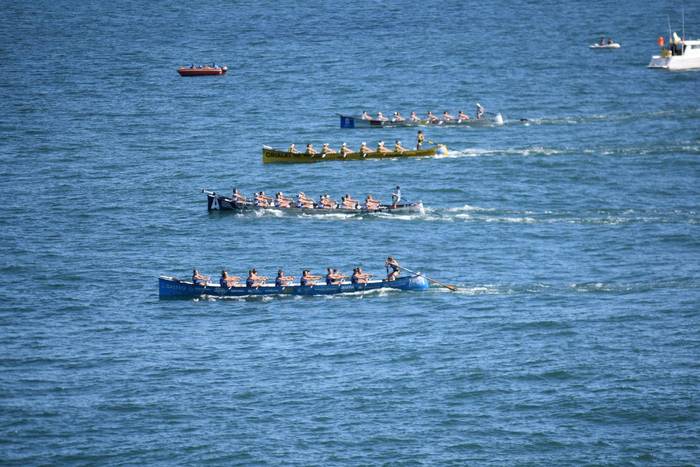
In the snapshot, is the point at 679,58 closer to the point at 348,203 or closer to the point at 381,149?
the point at 381,149

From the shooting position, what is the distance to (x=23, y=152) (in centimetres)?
13200

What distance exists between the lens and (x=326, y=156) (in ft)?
411

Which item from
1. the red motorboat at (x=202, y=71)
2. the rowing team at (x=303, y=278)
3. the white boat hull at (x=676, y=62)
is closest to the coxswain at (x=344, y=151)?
the rowing team at (x=303, y=278)

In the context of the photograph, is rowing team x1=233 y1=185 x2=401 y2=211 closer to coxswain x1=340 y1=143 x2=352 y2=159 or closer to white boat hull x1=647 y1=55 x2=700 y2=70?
coxswain x1=340 y1=143 x2=352 y2=159

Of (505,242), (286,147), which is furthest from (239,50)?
(505,242)

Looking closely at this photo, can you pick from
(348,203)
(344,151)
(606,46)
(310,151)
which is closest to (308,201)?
(348,203)

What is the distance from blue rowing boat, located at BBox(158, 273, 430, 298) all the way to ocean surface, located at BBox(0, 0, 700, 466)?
2.34ft

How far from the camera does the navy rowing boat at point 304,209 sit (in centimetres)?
10562

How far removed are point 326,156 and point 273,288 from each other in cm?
3850

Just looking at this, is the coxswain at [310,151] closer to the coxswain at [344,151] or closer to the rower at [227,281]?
the coxswain at [344,151]

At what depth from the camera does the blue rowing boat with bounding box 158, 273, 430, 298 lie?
289 feet

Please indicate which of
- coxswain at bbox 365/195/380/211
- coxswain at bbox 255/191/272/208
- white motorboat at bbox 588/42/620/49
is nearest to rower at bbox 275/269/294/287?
coxswain at bbox 365/195/380/211

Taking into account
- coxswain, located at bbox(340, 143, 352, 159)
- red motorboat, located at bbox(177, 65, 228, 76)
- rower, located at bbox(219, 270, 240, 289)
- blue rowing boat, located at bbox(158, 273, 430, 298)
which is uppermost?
red motorboat, located at bbox(177, 65, 228, 76)

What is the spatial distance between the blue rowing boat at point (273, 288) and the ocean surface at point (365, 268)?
2.34ft
